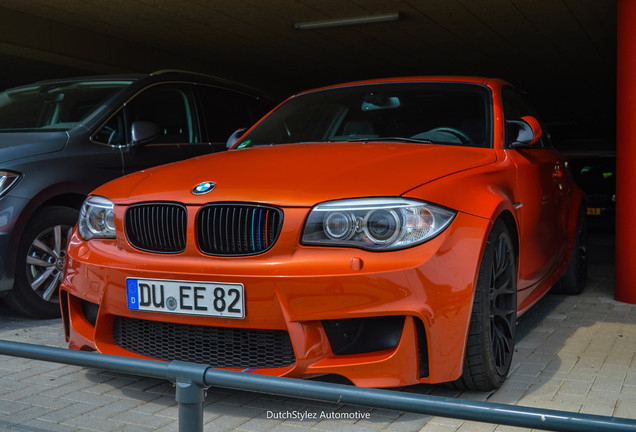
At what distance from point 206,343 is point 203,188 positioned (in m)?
0.67

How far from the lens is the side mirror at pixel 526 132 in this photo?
4.22 meters

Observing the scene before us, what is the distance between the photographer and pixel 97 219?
3.56 m

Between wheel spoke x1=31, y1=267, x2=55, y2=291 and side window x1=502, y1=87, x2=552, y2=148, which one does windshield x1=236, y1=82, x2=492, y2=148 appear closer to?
side window x1=502, y1=87, x2=552, y2=148

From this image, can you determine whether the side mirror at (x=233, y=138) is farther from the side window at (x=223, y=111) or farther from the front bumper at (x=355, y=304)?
the front bumper at (x=355, y=304)

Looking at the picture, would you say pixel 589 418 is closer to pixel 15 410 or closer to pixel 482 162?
pixel 482 162

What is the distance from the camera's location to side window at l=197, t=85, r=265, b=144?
258 inches

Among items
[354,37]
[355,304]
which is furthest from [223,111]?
[354,37]

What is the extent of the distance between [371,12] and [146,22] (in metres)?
4.50

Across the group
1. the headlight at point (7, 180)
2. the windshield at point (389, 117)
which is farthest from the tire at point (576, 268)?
the headlight at point (7, 180)

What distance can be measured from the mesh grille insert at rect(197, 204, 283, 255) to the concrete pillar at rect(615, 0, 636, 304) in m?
3.92

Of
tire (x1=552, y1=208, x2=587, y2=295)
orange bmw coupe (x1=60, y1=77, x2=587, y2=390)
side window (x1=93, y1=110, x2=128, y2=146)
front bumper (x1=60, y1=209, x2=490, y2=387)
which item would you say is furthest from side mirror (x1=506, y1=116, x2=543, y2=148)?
side window (x1=93, y1=110, x2=128, y2=146)

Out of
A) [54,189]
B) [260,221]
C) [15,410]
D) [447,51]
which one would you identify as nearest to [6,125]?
[54,189]

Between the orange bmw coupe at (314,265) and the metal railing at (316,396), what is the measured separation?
80 cm

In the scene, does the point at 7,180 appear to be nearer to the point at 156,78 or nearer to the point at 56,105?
the point at 56,105
